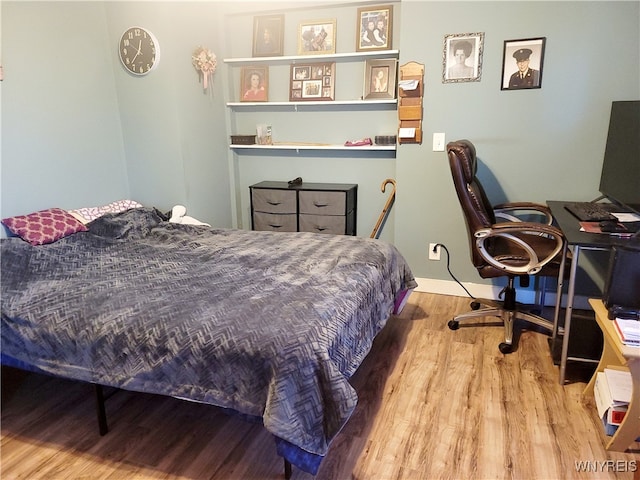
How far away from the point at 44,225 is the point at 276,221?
1.65 meters

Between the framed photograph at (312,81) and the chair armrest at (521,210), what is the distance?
1.56 m

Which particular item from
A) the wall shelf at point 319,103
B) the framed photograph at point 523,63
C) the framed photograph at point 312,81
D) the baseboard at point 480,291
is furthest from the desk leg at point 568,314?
the framed photograph at point 312,81

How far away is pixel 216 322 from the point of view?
1.64 metres

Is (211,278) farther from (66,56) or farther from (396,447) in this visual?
(66,56)

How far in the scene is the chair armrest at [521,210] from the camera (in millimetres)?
2915

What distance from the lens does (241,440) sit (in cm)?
187

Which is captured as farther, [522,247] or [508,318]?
[508,318]

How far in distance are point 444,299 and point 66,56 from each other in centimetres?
305

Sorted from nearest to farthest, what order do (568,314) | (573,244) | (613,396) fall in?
(613,396) < (573,244) < (568,314)

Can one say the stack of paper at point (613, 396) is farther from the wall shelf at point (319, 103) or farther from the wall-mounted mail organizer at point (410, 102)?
the wall shelf at point (319, 103)

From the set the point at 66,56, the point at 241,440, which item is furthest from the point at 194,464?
the point at 66,56

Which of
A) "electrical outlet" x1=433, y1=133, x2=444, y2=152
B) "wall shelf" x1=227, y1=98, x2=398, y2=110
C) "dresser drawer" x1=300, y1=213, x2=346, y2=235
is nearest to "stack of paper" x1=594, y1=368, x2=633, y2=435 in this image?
"electrical outlet" x1=433, y1=133, x2=444, y2=152

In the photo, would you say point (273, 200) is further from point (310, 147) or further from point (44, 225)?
point (44, 225)

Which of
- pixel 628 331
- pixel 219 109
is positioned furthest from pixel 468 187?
pixel 219 109
